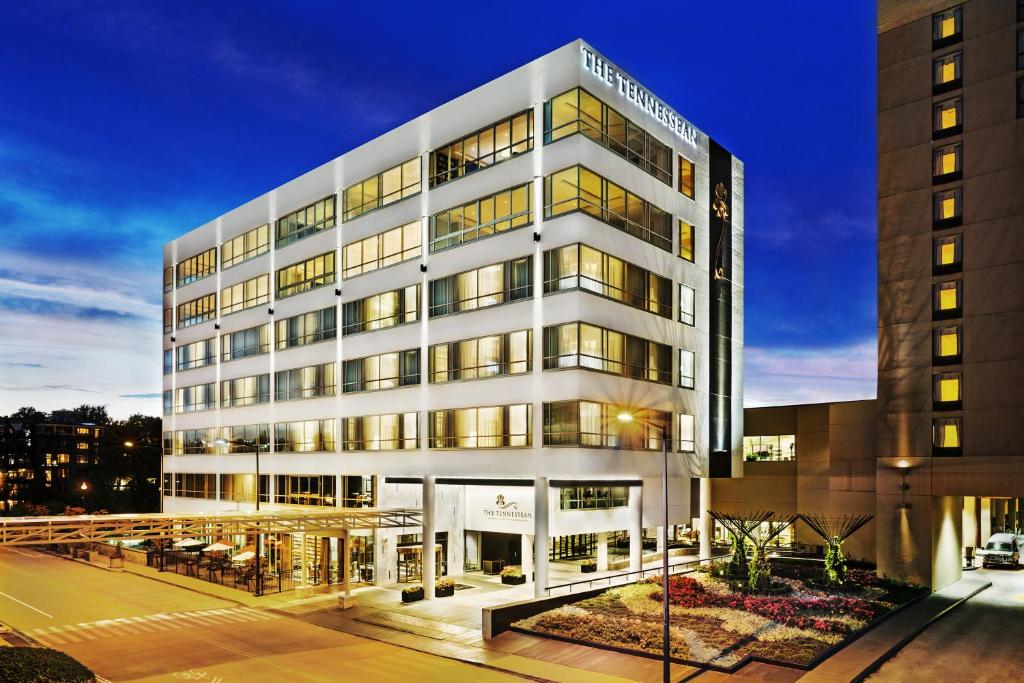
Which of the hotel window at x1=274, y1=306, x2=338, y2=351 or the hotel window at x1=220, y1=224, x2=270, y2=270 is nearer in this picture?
the hotel window at x1=274, y1=306, x2=338, y2=351

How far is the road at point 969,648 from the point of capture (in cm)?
2569

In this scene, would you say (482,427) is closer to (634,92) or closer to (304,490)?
(304,490)

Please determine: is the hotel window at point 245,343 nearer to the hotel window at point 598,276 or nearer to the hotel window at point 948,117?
the hotel window at point 598,276

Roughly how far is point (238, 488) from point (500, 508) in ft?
94.1

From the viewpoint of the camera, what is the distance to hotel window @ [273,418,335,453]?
51594 mm

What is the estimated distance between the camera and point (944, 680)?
82.2 feet

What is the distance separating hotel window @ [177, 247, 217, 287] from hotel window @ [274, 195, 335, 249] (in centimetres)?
1097

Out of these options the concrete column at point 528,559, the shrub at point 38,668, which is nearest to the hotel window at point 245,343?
the concrete column at point 528,559

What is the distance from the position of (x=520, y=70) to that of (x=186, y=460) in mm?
46163

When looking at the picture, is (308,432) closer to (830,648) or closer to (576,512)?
(576,512)

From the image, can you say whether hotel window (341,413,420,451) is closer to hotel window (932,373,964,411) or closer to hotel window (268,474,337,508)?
hotel window (268,474,337,508)

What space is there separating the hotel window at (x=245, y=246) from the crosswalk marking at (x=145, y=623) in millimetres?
29162

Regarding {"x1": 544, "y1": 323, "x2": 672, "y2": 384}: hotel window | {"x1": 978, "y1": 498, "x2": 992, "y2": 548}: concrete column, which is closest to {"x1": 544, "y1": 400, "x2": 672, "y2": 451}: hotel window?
{"x1": 544, "y1": 323, "x2": 672, "y2": 384}: hotel window

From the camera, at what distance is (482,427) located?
1614 inches
